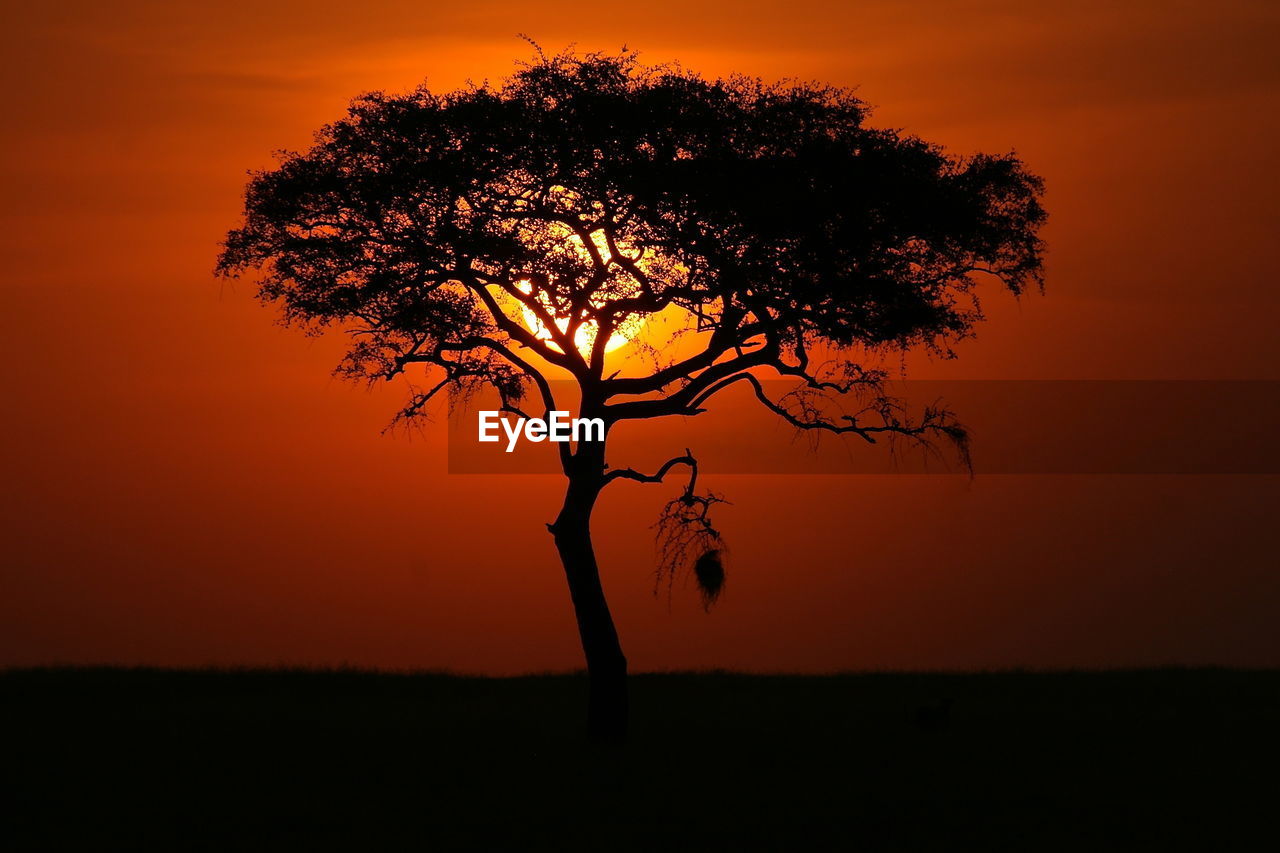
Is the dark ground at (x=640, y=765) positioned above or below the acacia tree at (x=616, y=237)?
below

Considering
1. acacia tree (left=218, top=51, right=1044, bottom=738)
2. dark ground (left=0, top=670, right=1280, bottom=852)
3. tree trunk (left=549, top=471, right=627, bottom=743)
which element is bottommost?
dark ground (left=0, top=670, right=1280, bottom=852)

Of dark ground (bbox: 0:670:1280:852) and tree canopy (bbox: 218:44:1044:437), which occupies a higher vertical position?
tree canopy (bbox: 218:44:1044:437)

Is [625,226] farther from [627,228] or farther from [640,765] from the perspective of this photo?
[640,765]

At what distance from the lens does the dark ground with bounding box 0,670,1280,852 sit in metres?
19.9

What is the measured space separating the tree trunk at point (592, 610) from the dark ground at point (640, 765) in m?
0.75

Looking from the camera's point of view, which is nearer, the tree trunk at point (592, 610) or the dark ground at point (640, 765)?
the dark ground at point (640, 765)

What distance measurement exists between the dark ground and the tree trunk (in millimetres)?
749

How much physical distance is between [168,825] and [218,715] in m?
8.29

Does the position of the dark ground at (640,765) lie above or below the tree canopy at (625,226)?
below

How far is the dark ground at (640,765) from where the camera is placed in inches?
783

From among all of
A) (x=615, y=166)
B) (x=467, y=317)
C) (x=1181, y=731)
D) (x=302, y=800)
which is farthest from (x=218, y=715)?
(x=1181, y=731)

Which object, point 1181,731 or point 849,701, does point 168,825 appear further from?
point 1181,731

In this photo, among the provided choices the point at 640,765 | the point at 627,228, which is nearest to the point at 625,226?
the point at 627,228

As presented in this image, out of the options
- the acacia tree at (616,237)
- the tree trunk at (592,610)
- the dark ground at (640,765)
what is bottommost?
the dark ground at (640,765)
